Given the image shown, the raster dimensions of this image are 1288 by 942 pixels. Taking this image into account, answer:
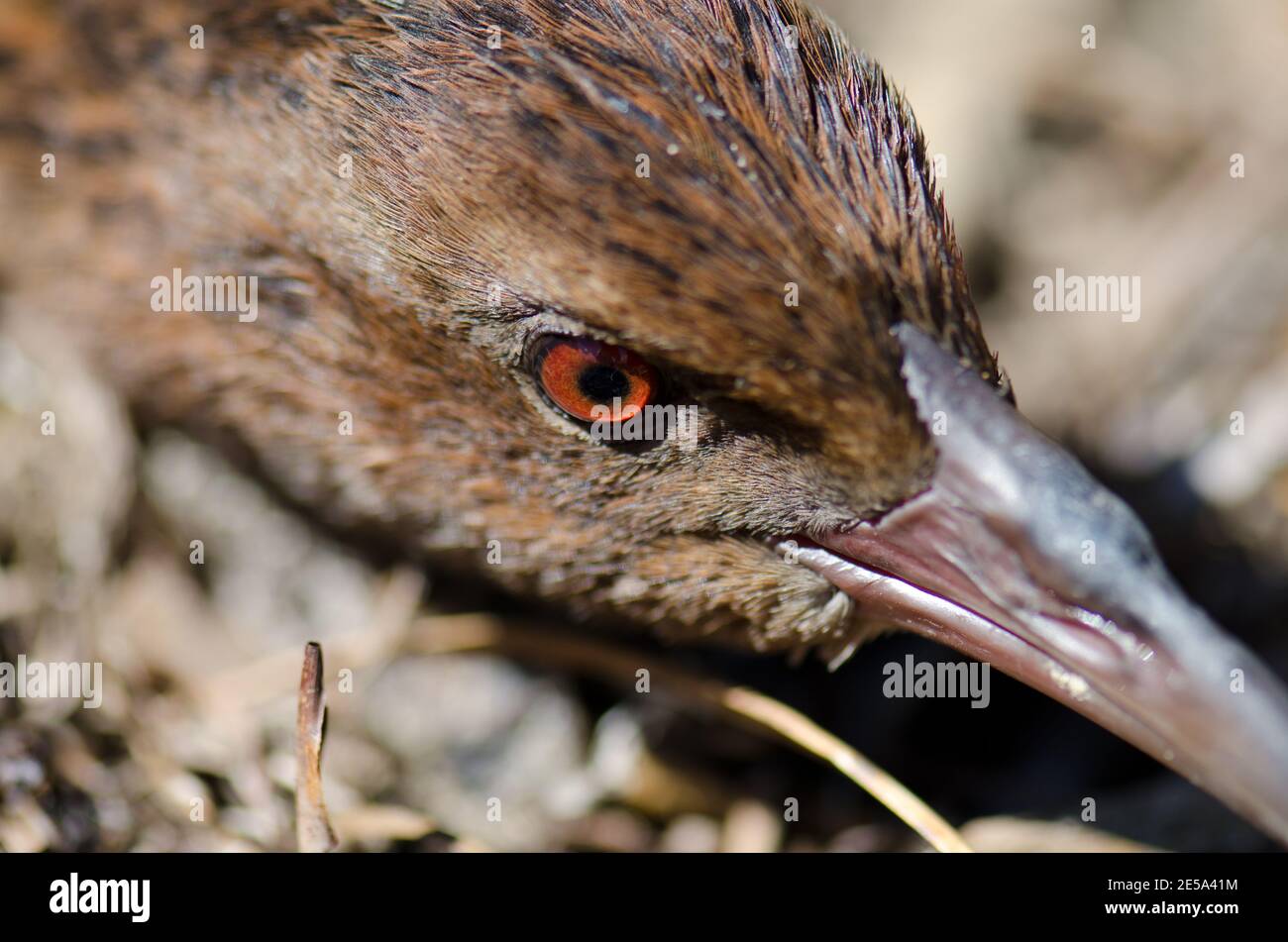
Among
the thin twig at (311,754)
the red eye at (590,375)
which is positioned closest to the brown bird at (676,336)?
the red eye at (590,375)

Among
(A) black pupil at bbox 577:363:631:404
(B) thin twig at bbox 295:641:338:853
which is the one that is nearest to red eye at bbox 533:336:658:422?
(A) black pupil at bbox 577:363:631:404

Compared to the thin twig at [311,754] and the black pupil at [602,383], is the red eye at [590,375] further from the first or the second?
the thin twig at [311,754]

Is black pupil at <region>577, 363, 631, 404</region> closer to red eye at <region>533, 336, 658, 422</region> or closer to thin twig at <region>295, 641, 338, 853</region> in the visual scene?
red eye at <region>533, 336, 658, 422</region>

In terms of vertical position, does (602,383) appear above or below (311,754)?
above

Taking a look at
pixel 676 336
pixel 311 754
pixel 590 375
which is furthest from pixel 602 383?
pixel 311 754

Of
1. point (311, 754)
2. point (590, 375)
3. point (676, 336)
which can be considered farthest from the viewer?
point (311, 754)

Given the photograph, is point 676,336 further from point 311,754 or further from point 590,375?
point 311,754
